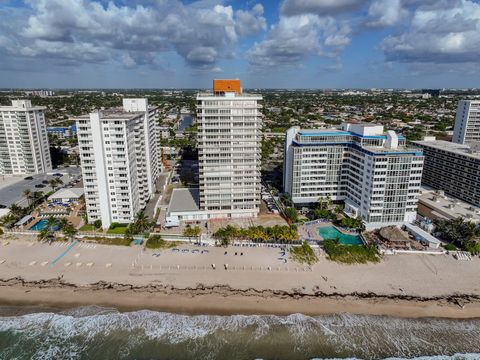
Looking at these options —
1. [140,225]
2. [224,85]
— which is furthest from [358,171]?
[140,225]

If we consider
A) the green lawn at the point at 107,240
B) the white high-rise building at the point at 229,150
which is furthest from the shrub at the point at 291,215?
the green lawn at the point at 107,240

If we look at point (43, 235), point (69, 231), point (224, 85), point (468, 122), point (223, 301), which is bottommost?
point (223, 301)

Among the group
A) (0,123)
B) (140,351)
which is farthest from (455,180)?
(0,123)

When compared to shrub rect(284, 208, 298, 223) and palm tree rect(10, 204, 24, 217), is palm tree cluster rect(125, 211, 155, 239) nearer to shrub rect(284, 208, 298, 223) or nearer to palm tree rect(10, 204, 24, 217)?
palm tree rect(10, 204, 24, 217)

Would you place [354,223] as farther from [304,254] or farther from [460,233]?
[460,233]

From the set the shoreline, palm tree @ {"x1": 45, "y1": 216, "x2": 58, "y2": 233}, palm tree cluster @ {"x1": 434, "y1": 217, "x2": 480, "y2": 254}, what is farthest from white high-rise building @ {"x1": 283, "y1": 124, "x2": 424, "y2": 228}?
palm tree @ {"x1": 45, "y1": 216, "x2": 58, "y2": 233}

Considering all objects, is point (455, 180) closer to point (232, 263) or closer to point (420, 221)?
point (420, 221)

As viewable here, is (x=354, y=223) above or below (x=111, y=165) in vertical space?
below
